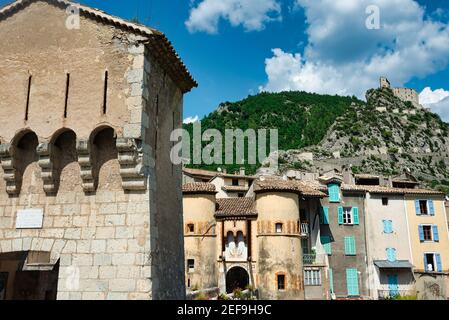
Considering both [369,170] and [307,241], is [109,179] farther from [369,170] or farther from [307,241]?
[369,170]

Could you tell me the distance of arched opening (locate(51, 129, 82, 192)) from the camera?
34.2 feet

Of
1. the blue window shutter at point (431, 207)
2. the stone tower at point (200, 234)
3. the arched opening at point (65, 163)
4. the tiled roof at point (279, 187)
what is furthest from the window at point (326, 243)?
the arched opening at point (65, 163)

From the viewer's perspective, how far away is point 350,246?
39.4m

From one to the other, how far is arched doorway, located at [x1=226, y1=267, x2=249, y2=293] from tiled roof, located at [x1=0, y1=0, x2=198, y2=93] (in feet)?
89.1

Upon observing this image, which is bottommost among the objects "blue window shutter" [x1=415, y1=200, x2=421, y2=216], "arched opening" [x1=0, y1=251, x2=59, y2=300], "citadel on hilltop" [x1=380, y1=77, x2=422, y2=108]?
"arched opening" [x1=0, y1=251, x2=59, y2=300]

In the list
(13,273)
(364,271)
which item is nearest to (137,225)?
(13,273)

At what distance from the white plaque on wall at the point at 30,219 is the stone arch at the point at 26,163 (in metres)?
0.53

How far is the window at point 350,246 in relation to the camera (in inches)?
1544

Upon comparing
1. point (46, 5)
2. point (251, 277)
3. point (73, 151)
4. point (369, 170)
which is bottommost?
point (251, 277)

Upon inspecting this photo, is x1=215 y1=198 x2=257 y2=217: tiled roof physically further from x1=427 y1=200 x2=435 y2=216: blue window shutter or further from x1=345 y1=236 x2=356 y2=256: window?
x1=427 y1=200 x2=435 y2=216: blue window shutter

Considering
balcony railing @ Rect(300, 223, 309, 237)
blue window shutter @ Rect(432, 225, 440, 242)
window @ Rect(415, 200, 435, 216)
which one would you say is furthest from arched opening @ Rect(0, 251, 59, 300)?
blue window shutter @ Rect(432, 225, 440, 242)

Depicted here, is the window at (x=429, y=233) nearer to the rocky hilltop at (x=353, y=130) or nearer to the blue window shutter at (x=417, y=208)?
the blue window shutter at (x=417, y=208)

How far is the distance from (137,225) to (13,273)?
6.26 m

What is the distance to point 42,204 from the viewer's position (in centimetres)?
1052
